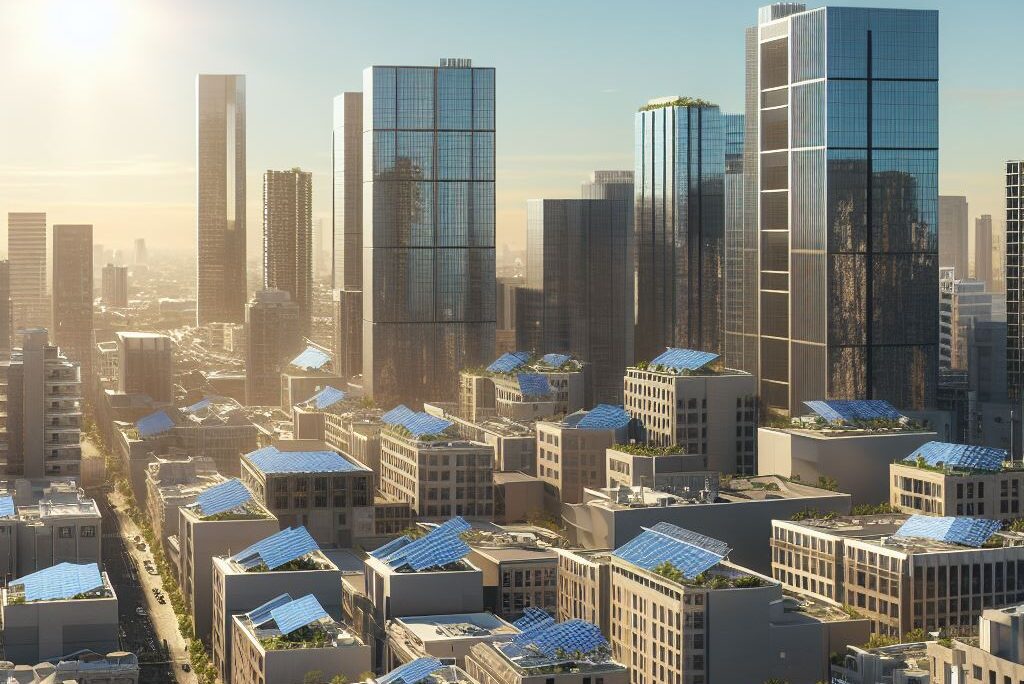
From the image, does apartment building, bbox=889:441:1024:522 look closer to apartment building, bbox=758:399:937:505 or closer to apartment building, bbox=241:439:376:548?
apartment building, bbox=758:399:937:505

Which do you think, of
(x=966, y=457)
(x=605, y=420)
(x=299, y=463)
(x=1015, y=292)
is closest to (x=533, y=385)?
(x=605, y=420)

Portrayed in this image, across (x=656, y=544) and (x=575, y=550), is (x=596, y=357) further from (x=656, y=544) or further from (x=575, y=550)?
(x=656, y=544)

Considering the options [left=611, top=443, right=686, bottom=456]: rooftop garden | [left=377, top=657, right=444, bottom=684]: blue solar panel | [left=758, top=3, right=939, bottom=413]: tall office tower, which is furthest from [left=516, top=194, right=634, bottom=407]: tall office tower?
[left=377, top=657, right=444, bottom=684]: blue solar panel

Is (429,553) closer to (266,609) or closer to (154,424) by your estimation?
(266,609)

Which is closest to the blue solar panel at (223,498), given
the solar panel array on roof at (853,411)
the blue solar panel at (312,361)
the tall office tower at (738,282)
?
the solar panel array on roof at (853,411)

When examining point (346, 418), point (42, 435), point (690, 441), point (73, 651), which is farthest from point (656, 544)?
point (346, 418)
